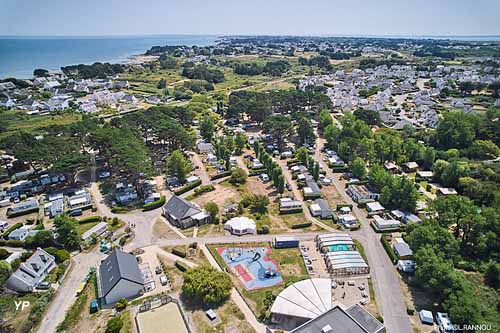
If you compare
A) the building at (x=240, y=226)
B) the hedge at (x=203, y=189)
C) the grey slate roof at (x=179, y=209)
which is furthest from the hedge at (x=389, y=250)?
the hedge at (x=203, y=189)

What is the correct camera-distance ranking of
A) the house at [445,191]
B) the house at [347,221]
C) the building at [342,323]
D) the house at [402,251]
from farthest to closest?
the house at [445,191]
the house at [347,221]
the house at [402,251]
the building at [342,323]

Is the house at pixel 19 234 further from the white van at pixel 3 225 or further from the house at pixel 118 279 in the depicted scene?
the house at pixel 118 279

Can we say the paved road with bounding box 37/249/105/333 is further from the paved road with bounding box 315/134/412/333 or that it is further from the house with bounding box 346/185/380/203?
the house with bounding box 346/185/380/203

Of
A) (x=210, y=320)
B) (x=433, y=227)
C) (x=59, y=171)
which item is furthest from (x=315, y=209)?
(x=59, y=171)

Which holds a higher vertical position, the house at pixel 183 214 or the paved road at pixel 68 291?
the house at pixel 183 214

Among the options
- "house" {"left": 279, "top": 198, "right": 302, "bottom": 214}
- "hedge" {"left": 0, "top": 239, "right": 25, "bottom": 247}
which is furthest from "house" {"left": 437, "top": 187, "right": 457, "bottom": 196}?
"hedge" {"left": 0, "top": 239, "right": 25, "bottom": 247}

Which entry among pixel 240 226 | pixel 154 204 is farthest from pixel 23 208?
pixel 240 226

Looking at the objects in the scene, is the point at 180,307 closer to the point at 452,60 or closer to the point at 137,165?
the point at 137,165
